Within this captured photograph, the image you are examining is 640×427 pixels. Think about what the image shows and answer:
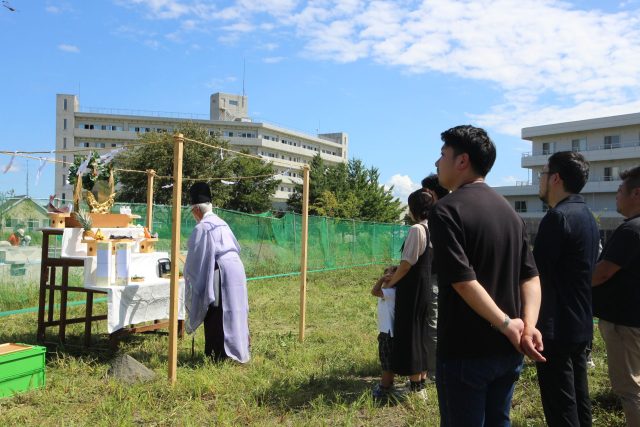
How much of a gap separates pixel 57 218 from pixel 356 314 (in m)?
4.63

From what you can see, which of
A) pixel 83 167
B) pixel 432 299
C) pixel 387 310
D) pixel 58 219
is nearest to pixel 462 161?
pixel 387 310

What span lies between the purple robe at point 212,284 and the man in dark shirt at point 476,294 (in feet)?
11.6

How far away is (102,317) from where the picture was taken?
6.11 meters

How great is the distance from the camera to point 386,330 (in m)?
4.21

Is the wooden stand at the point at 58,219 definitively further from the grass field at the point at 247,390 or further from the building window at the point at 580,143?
the building window at the point at 580,143

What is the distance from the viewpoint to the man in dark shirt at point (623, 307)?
3.01m

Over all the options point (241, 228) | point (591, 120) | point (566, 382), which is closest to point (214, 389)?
point (566, 382)

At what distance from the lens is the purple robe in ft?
17.4

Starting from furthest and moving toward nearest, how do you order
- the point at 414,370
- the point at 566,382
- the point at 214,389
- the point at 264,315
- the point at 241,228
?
the point at 241,228
the point at 264,315
the point at 214,389
the point at 414,370
the point at 566,382

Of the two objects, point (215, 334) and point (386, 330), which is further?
point (215, 334)

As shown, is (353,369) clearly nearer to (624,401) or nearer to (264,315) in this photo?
(624,401)

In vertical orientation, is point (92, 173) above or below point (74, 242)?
above

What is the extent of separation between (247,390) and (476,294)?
3105 millimetres

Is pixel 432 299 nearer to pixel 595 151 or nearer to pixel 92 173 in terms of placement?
pixel 92 173
